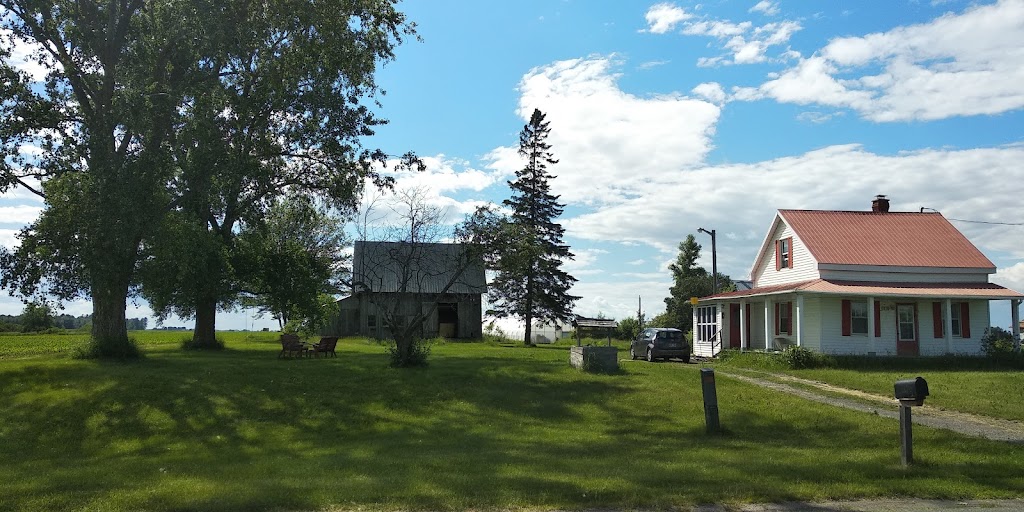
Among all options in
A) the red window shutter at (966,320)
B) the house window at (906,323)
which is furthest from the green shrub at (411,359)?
the red window shutter at (966,320)

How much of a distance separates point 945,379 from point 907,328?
26.0 feet

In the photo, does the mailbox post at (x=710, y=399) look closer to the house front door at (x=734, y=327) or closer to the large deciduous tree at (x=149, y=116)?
the large deciduous tree at (x=149, y=116)

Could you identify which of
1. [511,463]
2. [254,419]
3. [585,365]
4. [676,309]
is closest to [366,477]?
[511,463]

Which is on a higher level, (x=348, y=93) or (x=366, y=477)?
(x=348, y=93)

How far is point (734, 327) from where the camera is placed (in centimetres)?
3634

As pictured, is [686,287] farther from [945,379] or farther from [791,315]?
[945,379]

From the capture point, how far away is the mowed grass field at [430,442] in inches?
323

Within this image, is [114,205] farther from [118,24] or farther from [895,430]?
[895,430]

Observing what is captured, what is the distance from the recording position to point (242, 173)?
21.1m

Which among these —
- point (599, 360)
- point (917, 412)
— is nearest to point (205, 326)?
point (599, 360)

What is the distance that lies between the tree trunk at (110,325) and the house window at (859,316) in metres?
26.2

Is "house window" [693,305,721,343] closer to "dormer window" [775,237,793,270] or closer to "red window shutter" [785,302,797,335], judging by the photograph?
"dormer window" [775,237,793,270]

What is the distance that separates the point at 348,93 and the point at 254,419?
1329 cm

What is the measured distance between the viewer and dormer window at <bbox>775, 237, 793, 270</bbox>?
33.0 meters
